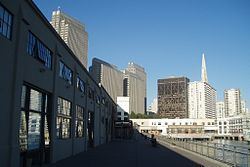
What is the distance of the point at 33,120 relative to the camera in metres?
20.7

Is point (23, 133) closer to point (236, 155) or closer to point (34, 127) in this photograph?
point (34, 127)

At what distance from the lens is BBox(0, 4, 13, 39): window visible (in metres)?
15.4

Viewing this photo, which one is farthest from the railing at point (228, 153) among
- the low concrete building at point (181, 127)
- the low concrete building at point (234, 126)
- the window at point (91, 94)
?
the low concrete building at point (234, 126)

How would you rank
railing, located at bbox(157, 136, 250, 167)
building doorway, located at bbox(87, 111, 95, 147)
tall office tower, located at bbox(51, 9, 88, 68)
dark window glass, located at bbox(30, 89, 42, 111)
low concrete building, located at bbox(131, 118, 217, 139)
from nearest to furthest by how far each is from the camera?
railing, located at bbox(157, 136, 250, 167) → dark window glass, located at bbox(30, 89, 42, 111) → building doorway, located at bbox(87, 111, 95, 147) → tall office tower, located at bbox(51, 9, 88, 68) → low concrete building, located at bbox(131, 118, 217, 139)

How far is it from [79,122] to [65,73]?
8352mm

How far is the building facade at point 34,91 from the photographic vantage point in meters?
15.9

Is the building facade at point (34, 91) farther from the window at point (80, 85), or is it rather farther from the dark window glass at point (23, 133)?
the window at point (80, 85)

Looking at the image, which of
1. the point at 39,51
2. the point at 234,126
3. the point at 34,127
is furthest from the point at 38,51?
the point at 234,126

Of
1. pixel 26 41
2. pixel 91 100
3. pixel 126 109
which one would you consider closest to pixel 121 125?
pixel 91 100

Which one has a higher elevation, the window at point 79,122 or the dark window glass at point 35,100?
the dark window glass at point 35,100

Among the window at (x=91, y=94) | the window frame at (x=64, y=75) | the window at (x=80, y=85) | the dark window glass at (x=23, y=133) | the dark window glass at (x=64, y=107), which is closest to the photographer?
the dark window glass at (x=23, y=133)

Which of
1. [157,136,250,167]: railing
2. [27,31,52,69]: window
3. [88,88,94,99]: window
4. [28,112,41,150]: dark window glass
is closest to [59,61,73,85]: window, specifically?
[27,31,52,69]: window

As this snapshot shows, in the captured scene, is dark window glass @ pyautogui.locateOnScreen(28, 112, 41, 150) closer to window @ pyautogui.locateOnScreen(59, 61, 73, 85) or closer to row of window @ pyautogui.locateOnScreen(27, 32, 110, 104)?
row of window @ pyautogui.locateOnScreen(27, 32, 110, 104)

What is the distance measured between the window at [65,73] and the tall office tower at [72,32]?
11349cm
